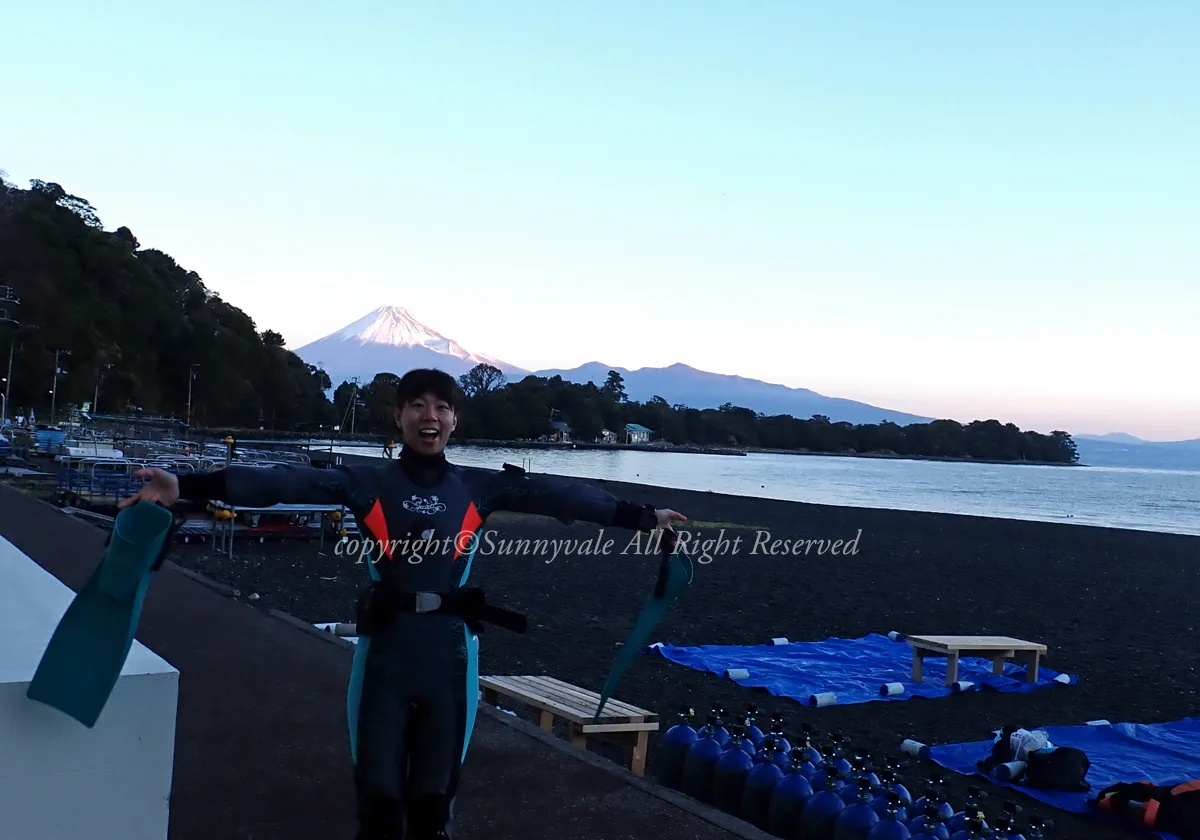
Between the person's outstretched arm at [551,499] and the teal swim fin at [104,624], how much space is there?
969 millimetres

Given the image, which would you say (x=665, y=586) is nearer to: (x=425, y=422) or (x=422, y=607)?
(x=422, y=607)

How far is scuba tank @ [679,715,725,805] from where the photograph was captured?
5.10 meters

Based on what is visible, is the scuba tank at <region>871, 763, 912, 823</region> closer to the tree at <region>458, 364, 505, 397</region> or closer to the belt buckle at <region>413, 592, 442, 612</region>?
the belt buckle at <region>413, 592, 442, 612</region>

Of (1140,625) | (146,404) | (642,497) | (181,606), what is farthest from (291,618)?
(146,404)

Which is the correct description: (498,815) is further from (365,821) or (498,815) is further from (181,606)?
(181,606)

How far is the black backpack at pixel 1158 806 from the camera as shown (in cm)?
543

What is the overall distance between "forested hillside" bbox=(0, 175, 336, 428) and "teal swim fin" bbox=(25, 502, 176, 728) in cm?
5484

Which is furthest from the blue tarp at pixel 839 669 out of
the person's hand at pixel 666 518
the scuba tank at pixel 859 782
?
the person's hand at pixel 666 518

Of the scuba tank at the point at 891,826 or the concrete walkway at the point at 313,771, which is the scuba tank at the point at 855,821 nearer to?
the scuba tank at the point at 891,826

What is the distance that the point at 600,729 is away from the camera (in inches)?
216

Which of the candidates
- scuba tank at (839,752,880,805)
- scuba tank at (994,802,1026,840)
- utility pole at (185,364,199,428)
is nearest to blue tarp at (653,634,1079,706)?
scuba tank at (839,752,880,805)

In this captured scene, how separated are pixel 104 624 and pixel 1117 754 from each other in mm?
6976

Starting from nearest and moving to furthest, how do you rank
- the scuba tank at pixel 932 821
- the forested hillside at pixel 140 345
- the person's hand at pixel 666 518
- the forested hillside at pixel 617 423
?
the person's hand at pixel 666 518 < the scuba tank at pixel 932 821 < the forested hillside at pixel 140 345 < the forested hillside at pixel 617 423

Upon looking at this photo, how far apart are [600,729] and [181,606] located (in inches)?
199
